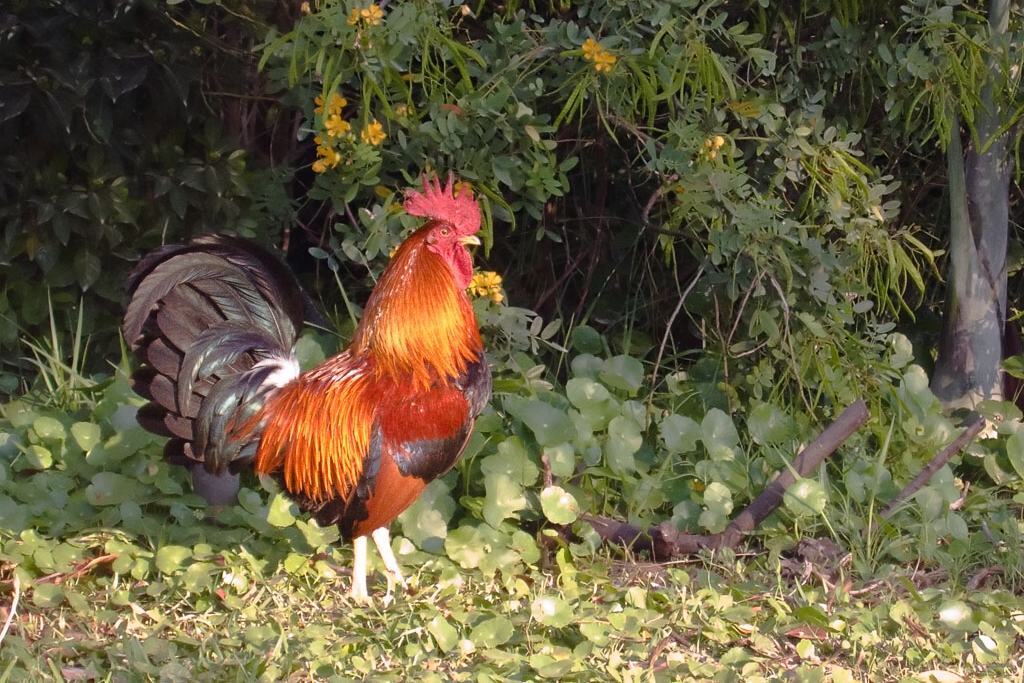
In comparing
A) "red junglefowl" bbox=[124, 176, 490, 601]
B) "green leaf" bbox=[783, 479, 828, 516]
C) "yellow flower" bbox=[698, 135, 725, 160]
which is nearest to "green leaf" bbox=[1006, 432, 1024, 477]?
"green leaf" bbox=[783, 479, 828, 516]

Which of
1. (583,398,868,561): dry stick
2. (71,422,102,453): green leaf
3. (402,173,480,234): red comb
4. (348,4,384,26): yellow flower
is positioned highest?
(348,4,384,26): yellow flower

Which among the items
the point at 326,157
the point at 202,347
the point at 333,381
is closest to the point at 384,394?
Result: the point at 333,381

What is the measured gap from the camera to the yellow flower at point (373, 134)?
359 cm

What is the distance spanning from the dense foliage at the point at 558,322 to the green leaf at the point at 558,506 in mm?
16

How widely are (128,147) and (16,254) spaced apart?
66cm

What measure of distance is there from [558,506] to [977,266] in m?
2.05

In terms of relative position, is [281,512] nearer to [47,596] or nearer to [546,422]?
[47,596]

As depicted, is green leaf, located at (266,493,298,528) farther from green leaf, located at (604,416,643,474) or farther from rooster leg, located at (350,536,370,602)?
green leaf, located at (604,416,643,474)

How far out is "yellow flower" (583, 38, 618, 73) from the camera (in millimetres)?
3506

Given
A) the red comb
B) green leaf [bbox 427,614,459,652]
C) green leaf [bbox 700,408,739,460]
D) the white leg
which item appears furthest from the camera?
green leaf [bbox 700,408,739,460]

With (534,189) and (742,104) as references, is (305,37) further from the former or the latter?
(742,104)

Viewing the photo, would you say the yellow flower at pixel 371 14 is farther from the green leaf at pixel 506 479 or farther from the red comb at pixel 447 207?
the green leaf at pixel 506 479

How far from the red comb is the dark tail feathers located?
57cm

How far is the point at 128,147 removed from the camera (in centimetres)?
462
